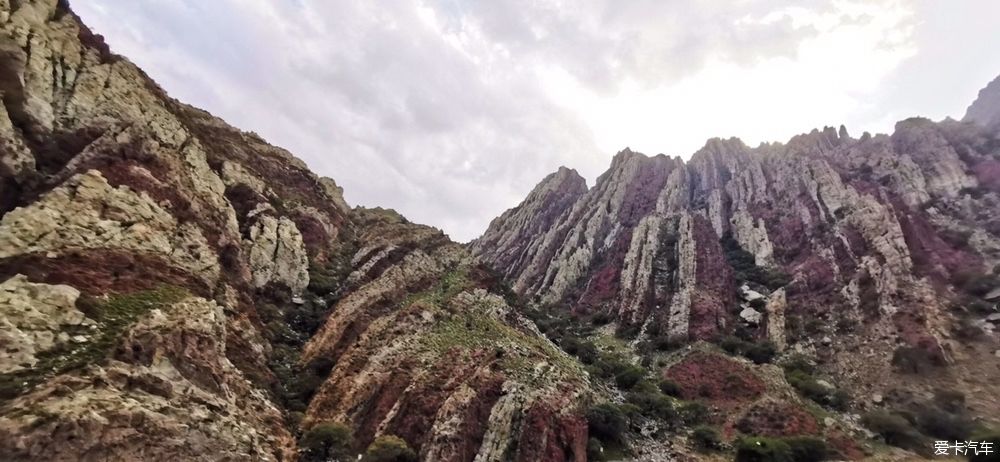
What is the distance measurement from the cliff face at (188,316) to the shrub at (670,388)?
33.5 feet

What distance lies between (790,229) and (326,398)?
76621 millimetres

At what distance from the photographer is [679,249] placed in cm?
7906

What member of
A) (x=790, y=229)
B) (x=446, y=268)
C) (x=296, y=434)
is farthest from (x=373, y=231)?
(x=790, y=229)

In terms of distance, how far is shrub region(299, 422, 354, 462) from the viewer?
26.2 meters

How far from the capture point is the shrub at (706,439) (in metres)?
36.3

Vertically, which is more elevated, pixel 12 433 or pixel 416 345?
pixel 416 345

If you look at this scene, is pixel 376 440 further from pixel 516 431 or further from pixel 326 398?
pixel 516 431

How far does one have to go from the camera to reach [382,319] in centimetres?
4009

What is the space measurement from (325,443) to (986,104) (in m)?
181

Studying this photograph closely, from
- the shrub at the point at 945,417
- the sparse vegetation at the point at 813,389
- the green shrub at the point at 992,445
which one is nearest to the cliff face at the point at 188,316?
the sparse vegetation at the point at 813,389

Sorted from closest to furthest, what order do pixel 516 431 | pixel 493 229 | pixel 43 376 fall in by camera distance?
pixel 43 376 < pixel 516 431 < pixel 493 229

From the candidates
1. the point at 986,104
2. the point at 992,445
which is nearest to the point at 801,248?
the point at 992,445

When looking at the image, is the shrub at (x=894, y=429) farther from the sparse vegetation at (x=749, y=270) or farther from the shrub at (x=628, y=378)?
the sparse vegetation at (x=749, y=270)

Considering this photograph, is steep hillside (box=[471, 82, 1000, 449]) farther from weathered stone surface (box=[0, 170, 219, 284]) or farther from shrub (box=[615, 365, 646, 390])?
weathered stone surface (box=[0, 170, 219, 284])
